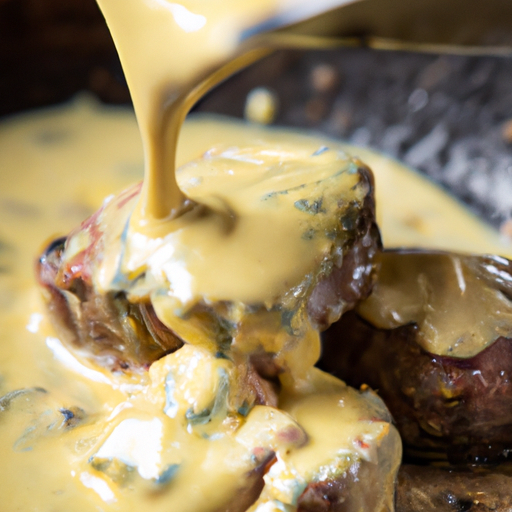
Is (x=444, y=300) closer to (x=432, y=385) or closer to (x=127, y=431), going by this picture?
(x=432, y=385)

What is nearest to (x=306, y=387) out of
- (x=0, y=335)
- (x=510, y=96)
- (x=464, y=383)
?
(x=464, y=383)

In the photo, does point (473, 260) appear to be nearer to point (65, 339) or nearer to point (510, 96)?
point (65, 339)

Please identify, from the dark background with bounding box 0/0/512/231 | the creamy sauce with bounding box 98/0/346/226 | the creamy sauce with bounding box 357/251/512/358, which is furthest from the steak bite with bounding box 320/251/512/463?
the dark background with bounding box 0/0/512/231

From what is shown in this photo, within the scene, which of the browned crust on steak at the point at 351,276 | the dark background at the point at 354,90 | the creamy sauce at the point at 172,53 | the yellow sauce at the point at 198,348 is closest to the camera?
the creamy sauce at the point at 172,53

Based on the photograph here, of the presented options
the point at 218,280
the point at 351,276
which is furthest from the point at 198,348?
the point at 351,276

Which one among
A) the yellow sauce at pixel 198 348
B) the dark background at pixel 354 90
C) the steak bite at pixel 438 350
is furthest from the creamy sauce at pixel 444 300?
the dark background at pixel 354 90

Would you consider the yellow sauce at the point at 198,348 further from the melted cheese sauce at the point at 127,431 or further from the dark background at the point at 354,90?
the dark background at the point at 354,90

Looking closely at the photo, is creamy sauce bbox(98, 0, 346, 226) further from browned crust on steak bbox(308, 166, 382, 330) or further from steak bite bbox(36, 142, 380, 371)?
browned crust on steak bbox(308, 166, 382, 330)

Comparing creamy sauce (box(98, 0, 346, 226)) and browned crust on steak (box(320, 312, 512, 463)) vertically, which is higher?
creamy sauce (box(98, 0, 346, 226))
